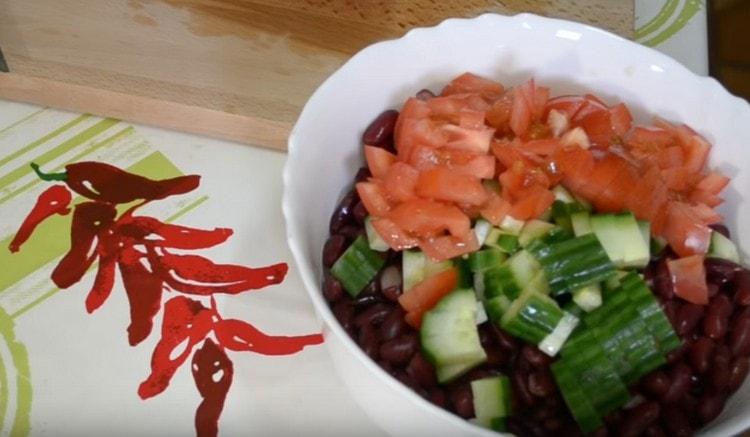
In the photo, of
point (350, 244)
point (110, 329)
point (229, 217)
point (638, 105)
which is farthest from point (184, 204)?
point (638, 105)

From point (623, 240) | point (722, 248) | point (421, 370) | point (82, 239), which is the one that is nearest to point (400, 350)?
point (421, 370)

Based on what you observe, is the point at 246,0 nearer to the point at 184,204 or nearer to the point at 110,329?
the point at 184,204

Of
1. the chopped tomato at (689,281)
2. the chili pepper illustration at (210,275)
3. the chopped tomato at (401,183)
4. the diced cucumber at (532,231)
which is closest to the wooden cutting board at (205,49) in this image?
the chili pepper illustration at (210,275)

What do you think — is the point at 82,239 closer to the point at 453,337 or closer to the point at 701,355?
the point at 453,337

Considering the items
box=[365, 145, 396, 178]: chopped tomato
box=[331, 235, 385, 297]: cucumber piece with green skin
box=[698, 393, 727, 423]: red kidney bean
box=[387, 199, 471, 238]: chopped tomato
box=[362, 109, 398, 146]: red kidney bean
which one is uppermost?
box=[362, 109, 398, 146]: red kidney bean

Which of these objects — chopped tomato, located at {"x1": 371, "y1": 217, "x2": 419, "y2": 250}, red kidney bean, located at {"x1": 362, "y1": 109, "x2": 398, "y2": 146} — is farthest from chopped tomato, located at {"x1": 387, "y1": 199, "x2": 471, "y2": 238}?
red kidney bean, located at {"x1": 362, "y1": 109, "x2": 398, "y2": 146}

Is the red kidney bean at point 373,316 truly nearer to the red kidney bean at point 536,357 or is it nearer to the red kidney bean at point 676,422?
the red kidney bean at point 536,357

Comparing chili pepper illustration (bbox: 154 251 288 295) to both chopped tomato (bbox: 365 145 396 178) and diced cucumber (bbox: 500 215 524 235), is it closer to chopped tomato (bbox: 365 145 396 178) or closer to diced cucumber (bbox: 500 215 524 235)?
chopped tomato (bbox: 365 145 396 178)
